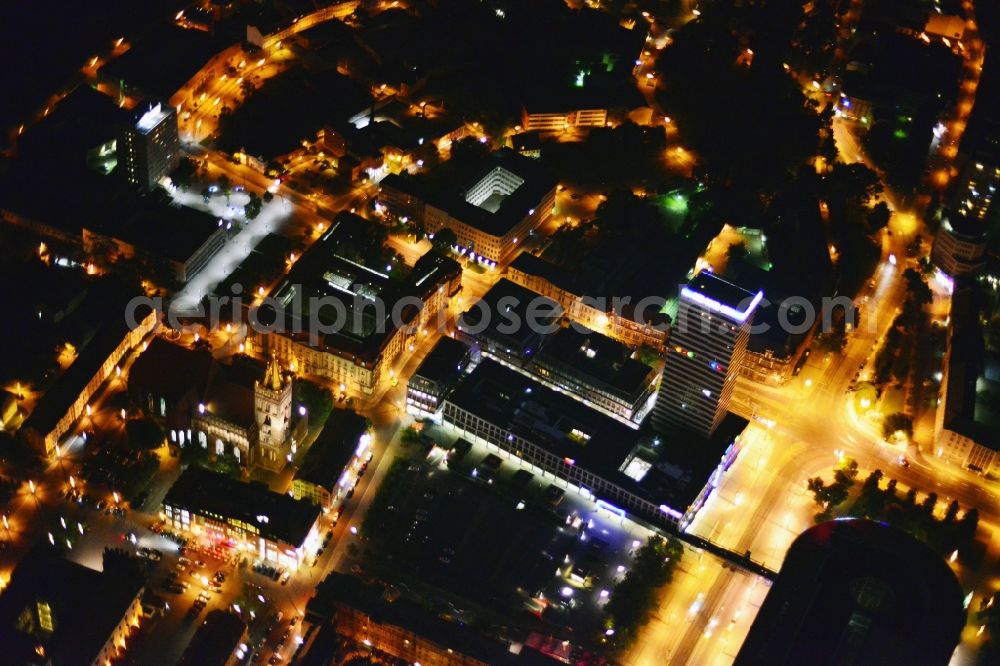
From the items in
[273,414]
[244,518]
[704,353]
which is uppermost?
[704,353]

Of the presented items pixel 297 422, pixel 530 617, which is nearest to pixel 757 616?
pixel 530 617

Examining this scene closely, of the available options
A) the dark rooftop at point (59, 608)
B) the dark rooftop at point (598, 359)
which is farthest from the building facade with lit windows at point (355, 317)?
the dark rooftop at point (59, 608)

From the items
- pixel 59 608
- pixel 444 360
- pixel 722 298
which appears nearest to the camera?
pixel 59 608

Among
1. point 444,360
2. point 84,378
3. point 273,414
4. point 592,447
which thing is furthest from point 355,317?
point 592,447

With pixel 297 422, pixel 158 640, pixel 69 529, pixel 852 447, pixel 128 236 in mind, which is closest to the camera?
pixel 158 640

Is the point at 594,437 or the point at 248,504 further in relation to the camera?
the point at 594,437

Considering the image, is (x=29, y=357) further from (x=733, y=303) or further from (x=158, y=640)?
(x=733, y=303)

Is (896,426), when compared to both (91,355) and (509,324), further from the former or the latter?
(91,355)

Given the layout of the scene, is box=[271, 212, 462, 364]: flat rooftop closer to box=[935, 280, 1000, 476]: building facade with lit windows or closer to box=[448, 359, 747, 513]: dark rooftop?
box=[448, 359, 747, 513]: dark rooftop
